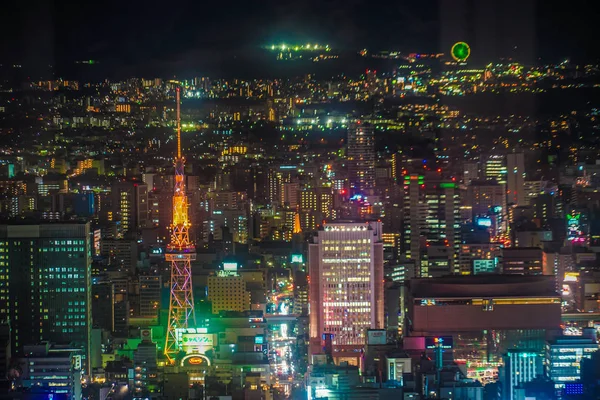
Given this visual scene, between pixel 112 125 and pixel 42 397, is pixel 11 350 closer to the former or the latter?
pixel 42 397

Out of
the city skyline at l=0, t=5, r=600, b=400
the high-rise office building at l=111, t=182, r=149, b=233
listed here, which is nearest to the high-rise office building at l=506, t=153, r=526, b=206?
the city skyline at l=0, t=5, r=600, b=400

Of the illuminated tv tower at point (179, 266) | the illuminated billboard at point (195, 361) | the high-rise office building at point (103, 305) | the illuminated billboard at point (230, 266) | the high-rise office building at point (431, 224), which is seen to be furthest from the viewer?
the high-rise office building at point (431, 224)

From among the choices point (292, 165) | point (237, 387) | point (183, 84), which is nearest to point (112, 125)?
point (183, 84)

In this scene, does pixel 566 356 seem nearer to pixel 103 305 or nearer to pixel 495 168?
pixel 103 305

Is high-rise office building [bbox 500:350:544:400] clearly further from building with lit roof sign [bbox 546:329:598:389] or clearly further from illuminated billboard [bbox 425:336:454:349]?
illuminated billboard [bbox 425:336:454:349]

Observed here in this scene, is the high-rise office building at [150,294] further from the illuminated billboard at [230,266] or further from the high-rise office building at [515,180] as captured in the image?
the high-rise office building at [515,180]

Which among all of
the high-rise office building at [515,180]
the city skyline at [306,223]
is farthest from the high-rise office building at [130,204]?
the high-rise office building at [515,180]

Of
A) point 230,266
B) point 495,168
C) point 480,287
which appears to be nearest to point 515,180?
point 495,168
